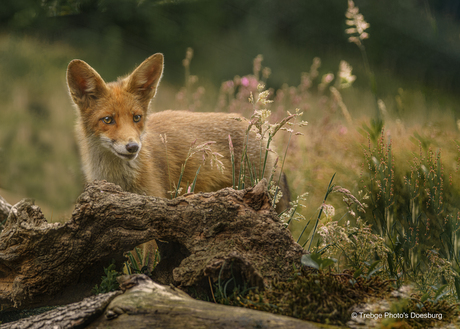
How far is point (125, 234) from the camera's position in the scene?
6.59 ft

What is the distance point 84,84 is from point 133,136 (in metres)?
0.64

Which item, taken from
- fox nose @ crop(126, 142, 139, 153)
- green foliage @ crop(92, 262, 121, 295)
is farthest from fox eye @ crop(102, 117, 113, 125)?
green foliage @ crop(92, 262, 121, 295)

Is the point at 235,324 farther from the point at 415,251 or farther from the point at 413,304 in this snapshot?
the point at 415,251

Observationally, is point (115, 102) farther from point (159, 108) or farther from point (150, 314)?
point (159, 108)

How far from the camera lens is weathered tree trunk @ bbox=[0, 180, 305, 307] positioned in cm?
196

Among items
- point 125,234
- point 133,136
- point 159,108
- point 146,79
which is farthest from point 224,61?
point 125,234

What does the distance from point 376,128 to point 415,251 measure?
89cm

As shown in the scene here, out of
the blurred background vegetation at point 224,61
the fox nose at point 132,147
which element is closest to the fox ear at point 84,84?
the fox nose at point 132,147

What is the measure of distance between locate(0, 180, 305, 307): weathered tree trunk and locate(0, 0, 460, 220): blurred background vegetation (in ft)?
6.63

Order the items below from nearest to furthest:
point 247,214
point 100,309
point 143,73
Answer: point 100,309
point 247,214
point 143,73

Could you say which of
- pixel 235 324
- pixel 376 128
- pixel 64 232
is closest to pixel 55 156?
pixel 64 232

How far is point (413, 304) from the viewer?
1793mm

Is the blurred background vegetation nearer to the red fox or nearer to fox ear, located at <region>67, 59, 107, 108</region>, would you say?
the red fox

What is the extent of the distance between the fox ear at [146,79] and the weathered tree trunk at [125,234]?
4.85 feet
